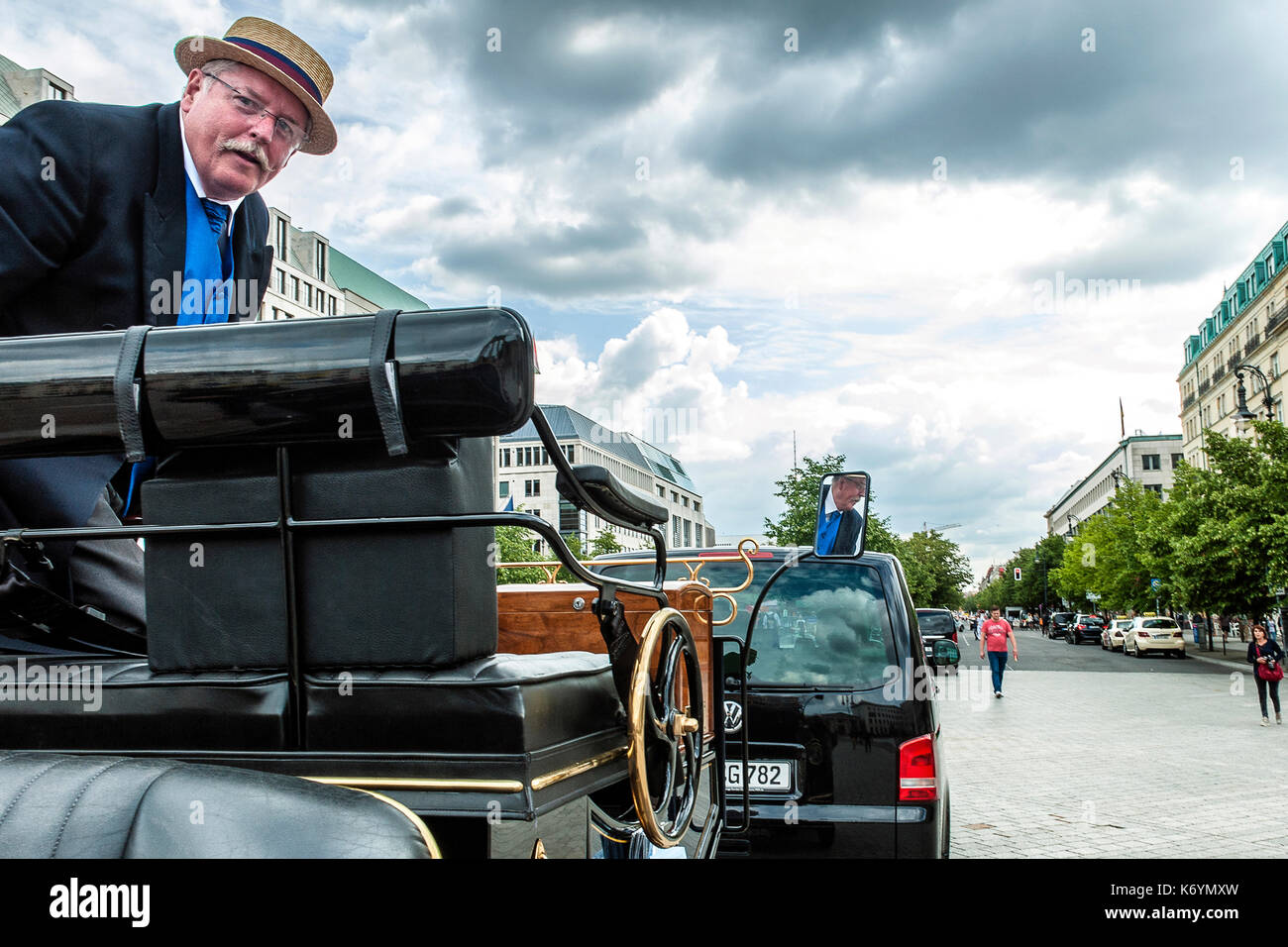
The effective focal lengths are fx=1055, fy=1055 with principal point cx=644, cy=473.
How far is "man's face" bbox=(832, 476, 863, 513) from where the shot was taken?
4590mm

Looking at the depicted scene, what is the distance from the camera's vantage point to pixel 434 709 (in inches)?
77.3

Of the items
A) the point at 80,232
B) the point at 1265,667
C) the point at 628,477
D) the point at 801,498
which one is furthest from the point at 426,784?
the point at 628,477

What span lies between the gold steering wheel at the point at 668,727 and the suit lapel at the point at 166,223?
1.52m

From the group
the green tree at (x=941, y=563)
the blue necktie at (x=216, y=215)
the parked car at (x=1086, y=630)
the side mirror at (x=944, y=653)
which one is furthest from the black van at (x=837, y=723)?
the green tree at (x=941, y=563)

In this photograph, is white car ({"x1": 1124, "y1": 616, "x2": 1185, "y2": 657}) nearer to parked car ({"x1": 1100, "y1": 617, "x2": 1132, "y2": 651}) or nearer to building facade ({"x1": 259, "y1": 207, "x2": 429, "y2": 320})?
parked car ({"x1": 1100, "y1": 617, "x2": 1132, "y2": 651})

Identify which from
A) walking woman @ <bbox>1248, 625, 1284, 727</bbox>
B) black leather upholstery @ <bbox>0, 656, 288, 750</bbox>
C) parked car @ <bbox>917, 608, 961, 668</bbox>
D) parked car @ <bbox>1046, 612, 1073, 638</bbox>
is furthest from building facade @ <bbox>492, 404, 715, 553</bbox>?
black leather upholstery @ <bbox>0, 656, 288, 750</bbox>

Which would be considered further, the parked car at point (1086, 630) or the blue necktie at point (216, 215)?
the parked car at point (1086, 630)

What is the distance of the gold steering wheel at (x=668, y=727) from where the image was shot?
90.5 inches

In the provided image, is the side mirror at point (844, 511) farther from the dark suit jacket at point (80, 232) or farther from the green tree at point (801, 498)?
the green tree at point (801, 498)

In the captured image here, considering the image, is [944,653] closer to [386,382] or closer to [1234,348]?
[386,382]

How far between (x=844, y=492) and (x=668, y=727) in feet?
7.38

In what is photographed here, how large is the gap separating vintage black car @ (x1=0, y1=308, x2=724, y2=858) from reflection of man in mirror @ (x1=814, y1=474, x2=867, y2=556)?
8.25 feet
